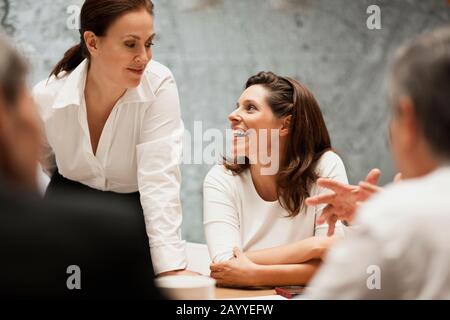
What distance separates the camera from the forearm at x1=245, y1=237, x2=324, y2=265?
1.96 metres

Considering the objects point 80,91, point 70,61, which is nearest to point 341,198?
point 80,91

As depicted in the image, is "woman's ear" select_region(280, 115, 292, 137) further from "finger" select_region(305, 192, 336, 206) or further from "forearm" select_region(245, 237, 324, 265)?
"finger" select_region(305, 192, 336, 206)

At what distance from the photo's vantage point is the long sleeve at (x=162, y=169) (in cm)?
202

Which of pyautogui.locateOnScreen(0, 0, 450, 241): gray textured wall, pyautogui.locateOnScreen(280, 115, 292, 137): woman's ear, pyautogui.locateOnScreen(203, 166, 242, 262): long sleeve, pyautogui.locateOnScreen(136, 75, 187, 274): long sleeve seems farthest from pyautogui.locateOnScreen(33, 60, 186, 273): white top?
pyautogui.locateOnScreen(280, 115, 292, 137): woman's ear

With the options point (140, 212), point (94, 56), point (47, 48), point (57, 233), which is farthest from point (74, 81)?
point (57, 233)

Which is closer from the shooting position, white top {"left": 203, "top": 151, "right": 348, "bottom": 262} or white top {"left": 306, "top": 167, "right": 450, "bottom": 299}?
white top {"left": 306, "top": 167, "right": 450, "bottom": 299}

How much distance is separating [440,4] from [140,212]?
1283mm

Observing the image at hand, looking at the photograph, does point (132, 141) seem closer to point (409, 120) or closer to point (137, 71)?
point (137, 71)

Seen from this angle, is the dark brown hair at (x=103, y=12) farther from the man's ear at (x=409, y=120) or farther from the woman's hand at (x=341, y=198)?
the man's ear at (x=409, y=120)

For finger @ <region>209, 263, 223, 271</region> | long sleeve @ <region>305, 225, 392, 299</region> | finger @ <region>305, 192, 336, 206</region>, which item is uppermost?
finger @ <region>305, 192, 336, 206</region>

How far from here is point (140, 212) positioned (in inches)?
83.6

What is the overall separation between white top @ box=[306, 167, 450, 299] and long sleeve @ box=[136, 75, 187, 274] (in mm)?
1036
